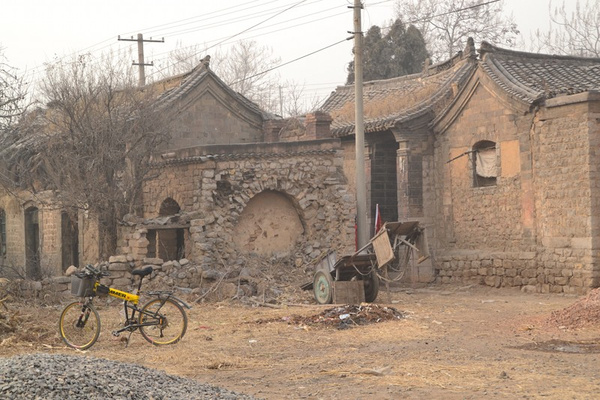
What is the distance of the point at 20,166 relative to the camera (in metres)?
21.8

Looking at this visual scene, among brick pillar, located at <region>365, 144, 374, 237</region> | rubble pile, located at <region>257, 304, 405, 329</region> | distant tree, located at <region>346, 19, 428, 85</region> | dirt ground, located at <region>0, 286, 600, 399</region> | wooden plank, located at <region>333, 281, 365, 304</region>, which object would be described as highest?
distant tree, located at <region>346, 19, 428, 85</region>

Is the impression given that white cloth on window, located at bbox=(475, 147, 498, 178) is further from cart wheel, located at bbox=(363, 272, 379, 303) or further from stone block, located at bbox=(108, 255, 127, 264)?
stone block, located at bbox=(108, 255, 127, 264)

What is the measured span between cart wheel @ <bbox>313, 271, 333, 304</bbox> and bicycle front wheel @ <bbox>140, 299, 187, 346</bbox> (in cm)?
490

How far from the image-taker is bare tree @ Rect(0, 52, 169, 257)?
1969 cm

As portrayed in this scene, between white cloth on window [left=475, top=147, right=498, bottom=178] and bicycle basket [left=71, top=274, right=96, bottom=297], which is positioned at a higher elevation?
white cloth on window [left=475, top=147, right=498, bottom=178]

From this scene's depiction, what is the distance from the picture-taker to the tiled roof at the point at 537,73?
64.0ft

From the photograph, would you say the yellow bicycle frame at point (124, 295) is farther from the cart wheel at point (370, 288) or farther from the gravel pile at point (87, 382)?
the cart wheel at point (370, 288)

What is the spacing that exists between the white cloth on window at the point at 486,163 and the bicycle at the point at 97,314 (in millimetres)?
11810

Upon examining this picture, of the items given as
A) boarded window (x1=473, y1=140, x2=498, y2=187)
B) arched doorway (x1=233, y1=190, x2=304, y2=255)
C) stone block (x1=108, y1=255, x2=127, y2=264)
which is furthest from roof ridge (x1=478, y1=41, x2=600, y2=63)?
stone block (x1=108, y1=255, x2=127, y2=264)

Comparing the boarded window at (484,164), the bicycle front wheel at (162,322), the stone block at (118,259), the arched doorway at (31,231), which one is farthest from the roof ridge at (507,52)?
the arched doorway at (31,231)

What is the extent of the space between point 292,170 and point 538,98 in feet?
19.6

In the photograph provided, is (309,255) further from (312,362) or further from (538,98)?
(312,362)

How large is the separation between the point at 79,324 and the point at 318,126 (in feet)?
38.7

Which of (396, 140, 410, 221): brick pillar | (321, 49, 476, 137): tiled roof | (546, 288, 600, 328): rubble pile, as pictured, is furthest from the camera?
(321, 49, 476, 137): tiled roof
